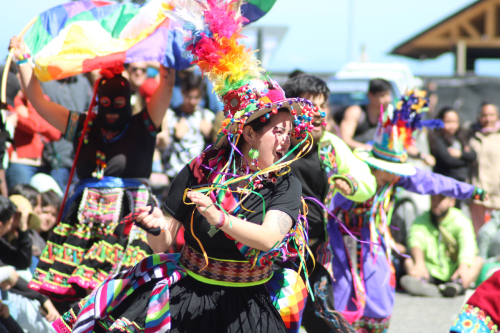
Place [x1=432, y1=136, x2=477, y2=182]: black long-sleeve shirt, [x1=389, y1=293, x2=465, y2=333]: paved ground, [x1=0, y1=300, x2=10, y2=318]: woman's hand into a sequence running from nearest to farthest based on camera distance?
[x1=0, y1=300, x2=10, y2=318]: woman's hand, [x1=389, y1=293, x2=465, y2=333]: paved ground, [x1=432, y1=136, x2=477, y2=182]: black long-sleeve shirt

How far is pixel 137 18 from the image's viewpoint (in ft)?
12.8

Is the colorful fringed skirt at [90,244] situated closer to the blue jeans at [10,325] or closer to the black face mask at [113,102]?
the blue jeans at [10,325]

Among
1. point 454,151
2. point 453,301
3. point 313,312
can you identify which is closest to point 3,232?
point 313,312

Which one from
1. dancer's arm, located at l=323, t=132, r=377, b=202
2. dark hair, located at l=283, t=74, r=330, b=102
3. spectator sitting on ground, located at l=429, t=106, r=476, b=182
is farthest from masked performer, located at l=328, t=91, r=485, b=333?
spectator sitting on ground, located at l=429, t=106, r=476, b=182

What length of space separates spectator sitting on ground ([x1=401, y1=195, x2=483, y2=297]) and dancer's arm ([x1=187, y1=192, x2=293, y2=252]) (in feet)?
14.4

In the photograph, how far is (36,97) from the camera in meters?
3.90

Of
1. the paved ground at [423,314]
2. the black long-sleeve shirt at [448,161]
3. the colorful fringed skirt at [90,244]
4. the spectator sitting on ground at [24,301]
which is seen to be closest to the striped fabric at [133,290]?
the colorful fringed skirt at [90,244]

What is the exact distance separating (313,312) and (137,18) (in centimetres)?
220

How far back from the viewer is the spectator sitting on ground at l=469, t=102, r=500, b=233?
24.9ft

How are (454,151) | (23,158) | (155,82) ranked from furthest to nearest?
(454,151) < (155,82) < (23,158)

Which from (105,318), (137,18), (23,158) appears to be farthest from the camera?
(23,158)

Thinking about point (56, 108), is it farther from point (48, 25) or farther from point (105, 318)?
point (105, 318)

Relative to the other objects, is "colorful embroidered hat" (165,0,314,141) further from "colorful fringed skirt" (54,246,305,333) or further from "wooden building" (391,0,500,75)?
"wooden building" (391,0,500,75)

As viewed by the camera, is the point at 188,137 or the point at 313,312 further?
the point at 188,137
